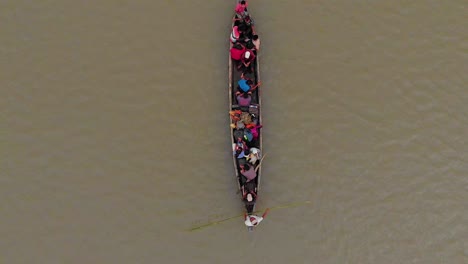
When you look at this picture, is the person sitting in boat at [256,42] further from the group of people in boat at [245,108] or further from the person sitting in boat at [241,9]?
the person sitting in boat at [241,9]

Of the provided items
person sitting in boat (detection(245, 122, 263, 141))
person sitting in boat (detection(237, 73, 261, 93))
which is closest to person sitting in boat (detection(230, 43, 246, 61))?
person sitting in boat (detection(237, 73, 261, 93))

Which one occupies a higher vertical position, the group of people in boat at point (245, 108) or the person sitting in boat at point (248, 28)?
the person sitting in boat at point (248, 28)

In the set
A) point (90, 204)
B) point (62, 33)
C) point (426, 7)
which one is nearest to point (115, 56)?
point (62, 33)

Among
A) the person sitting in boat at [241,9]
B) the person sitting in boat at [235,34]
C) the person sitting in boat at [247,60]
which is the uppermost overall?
the person sitting in boat at [241,9]

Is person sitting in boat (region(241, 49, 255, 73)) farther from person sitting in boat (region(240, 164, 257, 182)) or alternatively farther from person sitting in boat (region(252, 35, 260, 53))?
person sitting in boat (region(240, 164, 257, 182))

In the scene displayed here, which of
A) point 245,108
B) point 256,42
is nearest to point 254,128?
point 245,108

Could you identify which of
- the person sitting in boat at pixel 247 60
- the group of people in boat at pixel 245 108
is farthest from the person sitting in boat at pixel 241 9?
the person sitting in boat at pixel 247 60

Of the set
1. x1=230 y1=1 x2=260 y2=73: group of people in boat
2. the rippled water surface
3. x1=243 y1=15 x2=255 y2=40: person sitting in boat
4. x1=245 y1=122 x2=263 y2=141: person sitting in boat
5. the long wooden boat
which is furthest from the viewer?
x1=243 y1=15 x2=255 y2=40: person sitting in boat
